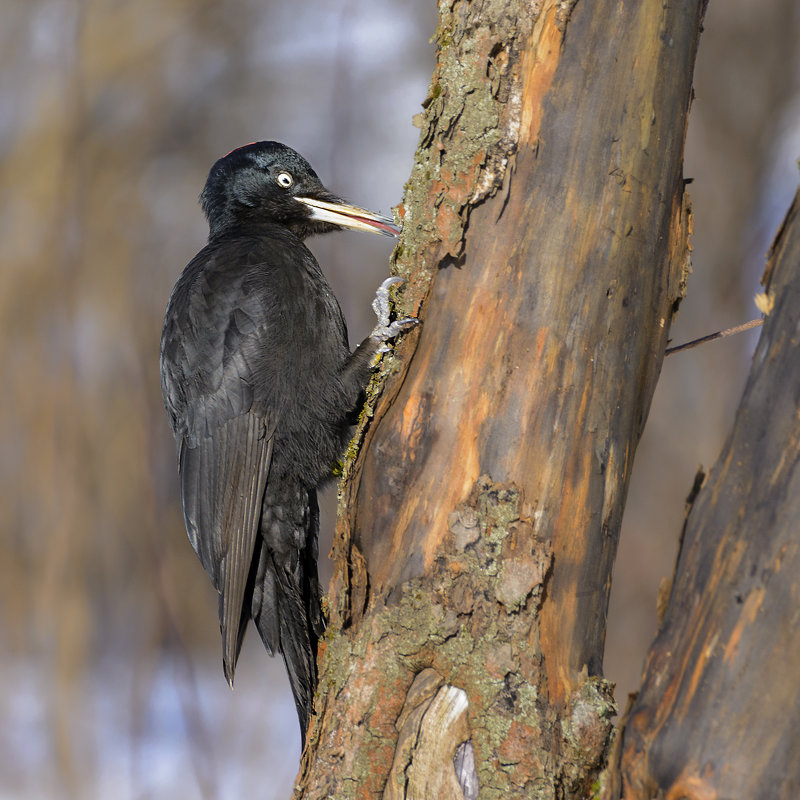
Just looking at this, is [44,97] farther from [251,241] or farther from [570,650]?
[570,650]

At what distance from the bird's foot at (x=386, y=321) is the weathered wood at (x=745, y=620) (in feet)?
2.15

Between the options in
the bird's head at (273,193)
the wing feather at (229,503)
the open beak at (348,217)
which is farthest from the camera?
the bird's head at (273,193)

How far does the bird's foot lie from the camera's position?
153 centimetres

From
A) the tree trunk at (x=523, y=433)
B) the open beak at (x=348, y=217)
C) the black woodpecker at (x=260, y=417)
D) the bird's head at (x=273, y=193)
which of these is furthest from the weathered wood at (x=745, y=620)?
the bird's head at (x=273, y=193)

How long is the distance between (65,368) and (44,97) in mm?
1571

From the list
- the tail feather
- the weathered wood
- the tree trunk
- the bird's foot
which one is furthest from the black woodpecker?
the weathered wood

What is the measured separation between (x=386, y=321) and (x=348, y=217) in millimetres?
839

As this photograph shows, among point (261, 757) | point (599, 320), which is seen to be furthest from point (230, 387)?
point (261, 757)

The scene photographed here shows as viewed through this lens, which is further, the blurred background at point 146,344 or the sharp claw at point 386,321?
the blurred background at point 146,344

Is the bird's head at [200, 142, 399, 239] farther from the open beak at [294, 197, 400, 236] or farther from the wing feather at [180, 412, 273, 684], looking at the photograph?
the wing feather at [180, 412, 273, 684]

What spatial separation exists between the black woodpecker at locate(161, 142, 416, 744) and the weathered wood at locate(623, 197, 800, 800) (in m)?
1.13

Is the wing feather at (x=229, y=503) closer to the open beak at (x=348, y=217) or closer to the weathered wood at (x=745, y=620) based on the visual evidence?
the open beak at (x=348, y=217)

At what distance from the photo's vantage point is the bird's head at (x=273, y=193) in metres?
2.57

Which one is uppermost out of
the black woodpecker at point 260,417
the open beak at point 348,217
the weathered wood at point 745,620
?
the open beak at point 348,217
